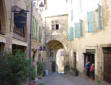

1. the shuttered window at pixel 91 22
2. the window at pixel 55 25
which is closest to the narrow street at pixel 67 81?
the shuttered window at pixel 91 22

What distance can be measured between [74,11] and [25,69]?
15.1 m

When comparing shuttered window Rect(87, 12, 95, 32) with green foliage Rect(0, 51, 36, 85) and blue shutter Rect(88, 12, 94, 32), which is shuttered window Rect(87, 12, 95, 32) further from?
green foliage Rect(0, 51, 36, 85)

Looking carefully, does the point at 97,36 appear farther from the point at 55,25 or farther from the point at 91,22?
the point at 55,25

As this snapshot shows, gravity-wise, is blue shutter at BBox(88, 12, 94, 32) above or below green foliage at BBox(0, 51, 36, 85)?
above

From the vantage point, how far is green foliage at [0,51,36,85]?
4668 mm

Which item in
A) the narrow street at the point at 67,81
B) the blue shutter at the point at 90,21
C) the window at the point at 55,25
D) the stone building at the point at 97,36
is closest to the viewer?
the stone building at the point at 97,36

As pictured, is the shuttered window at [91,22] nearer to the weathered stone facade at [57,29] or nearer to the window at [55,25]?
the weathered stone facade at [57,29]

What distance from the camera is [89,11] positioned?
1350 centimetres

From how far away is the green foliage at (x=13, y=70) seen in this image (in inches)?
184

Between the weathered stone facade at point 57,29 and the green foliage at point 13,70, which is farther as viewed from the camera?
the weathered stone facade at point 57,29

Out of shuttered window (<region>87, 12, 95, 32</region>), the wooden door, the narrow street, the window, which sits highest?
the window

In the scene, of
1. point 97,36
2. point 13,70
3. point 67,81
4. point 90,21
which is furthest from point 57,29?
point 13,70

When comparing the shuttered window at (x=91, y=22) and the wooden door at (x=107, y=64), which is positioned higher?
the shuttered window at (x=91, y=22)

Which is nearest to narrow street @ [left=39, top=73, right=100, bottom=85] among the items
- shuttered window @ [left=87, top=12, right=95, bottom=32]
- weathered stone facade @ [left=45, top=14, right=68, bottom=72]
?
shuttered window @ [left=87, top=12, right=95, bottom=32]
